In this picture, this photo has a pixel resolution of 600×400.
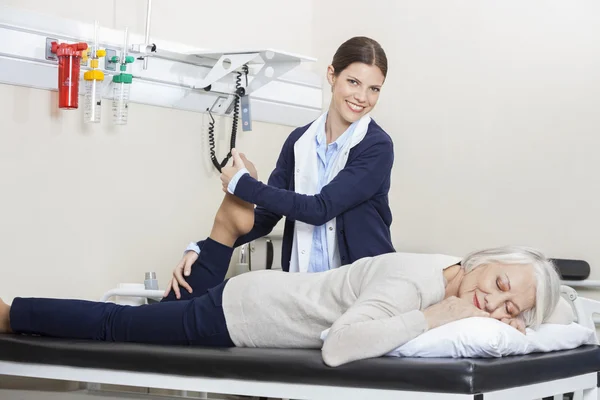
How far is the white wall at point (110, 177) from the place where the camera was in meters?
3.24

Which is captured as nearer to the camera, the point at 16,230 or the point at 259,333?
the point at 259,333

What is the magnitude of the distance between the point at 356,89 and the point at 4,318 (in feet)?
4.39

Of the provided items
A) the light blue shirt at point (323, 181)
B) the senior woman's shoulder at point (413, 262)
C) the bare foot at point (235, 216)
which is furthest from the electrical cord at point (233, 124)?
the senior woman's shoulder at point (413, 262)

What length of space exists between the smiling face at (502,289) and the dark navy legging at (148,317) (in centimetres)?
69

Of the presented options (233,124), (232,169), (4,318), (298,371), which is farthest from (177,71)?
(298,371)

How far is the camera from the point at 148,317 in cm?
242

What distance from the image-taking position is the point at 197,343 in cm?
235

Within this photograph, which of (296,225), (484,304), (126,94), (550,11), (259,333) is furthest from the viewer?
(550,11)

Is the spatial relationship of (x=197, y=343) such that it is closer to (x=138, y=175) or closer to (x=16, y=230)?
(x=16, y=230)

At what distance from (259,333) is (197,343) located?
8.0 inches

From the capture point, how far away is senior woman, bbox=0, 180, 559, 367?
6.31 ft

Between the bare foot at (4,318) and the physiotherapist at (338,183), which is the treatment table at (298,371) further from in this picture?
the physiotherapist at (338,183)

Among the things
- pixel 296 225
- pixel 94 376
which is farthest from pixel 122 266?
pixel 94 376

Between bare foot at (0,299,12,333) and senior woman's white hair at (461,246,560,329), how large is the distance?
1.39 m
